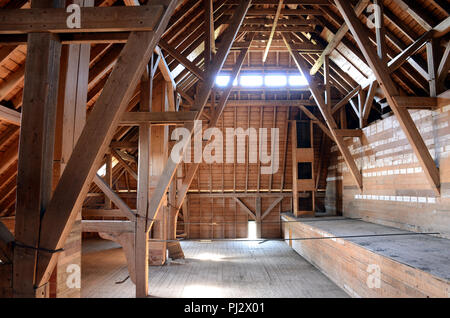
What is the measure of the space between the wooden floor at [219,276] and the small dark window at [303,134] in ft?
12.9

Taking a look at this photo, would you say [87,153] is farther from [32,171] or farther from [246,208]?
[246,208]

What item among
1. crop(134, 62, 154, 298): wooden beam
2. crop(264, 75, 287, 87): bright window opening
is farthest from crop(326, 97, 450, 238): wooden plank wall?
crop(134, 62, 154, 298): wooden beam

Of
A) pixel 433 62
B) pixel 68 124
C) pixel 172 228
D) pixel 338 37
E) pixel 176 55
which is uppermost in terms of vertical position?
pixel 338 37

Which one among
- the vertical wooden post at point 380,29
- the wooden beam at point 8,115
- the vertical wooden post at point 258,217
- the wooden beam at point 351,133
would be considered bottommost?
the vertical wooden post at point 258,217

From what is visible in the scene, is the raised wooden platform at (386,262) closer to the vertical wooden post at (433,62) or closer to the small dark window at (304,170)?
the vertical wooden post at (433,62)

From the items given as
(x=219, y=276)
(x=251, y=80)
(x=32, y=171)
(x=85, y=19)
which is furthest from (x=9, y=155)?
(x=251, y=80)

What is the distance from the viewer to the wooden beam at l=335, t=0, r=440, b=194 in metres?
5.43

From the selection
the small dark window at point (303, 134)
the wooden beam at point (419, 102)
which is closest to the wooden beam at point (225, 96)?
the wooden beam at point (419, 102)

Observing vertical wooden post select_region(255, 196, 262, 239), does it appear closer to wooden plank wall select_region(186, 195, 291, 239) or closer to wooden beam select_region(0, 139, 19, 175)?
wooden plank wall select_region(186, 195, 291, 239)

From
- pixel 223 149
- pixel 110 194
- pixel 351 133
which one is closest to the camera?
Answer: pixel 110 194

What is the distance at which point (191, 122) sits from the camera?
17.0ft

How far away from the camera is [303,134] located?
1104 centimetres

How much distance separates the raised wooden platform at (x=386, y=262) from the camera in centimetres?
355

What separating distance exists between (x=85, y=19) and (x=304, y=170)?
394 inches
